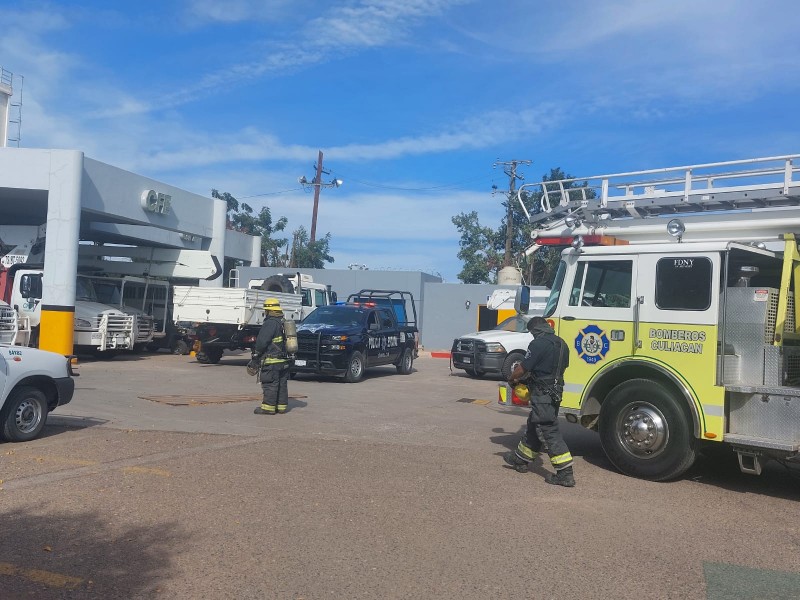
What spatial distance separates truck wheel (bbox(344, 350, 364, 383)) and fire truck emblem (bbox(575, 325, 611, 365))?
8.52m

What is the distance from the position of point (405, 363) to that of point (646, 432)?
40.9ft

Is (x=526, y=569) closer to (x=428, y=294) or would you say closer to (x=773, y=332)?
(x=773, y=332)

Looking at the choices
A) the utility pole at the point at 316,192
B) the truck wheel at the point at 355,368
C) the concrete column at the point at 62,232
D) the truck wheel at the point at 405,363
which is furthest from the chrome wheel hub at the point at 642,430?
the utility pole at the point at 316,192

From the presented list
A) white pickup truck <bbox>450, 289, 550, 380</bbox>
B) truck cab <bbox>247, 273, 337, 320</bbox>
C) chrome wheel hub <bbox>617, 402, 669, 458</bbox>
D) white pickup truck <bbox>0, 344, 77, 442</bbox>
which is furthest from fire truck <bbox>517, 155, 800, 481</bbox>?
truck cab <bbox>247, 273, 337, 320</bbox>

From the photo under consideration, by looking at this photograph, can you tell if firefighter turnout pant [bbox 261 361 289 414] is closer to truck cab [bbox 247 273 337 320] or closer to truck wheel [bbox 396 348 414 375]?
truck wheel [bbox 396 348 414 375]

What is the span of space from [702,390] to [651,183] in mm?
2772

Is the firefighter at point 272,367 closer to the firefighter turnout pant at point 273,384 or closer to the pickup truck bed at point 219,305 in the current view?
the firefighter turnout pant at point 273,384

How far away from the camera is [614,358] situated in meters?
7.95

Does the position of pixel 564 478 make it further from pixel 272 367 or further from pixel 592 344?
pixel 272 367

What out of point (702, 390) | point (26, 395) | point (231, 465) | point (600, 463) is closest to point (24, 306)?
point (26, 395)

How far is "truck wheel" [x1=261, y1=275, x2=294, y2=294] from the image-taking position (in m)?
22.4

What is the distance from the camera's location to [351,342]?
16.2 m

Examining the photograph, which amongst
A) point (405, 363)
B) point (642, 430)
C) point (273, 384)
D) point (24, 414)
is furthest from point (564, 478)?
point (405, 363)

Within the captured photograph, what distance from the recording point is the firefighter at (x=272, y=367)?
11258mm
